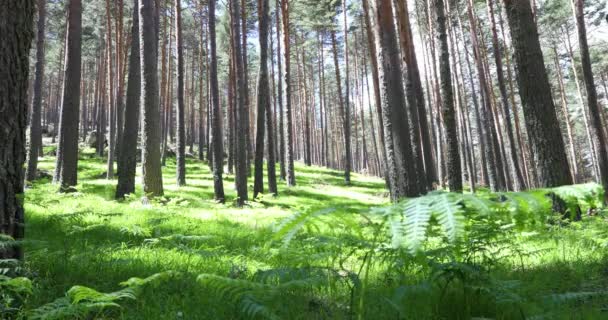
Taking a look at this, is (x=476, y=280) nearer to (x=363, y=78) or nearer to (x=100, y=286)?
(x=100, y=286)

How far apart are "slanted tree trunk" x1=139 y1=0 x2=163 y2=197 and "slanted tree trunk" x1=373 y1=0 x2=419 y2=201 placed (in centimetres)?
592

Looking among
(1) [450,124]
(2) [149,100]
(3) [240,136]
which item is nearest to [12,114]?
(2) [149,100]

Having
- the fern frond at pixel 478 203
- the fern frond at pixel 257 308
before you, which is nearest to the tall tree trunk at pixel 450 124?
the fern frond at pixel 257 308

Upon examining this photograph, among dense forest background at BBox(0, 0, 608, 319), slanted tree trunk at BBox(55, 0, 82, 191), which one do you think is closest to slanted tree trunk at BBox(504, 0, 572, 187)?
dense forest background at BBox(0, 0, 608, 319)

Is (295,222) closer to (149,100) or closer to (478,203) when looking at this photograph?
(478,203)

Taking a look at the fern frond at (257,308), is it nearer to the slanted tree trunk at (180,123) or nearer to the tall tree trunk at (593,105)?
the slanted tree trunk at (180,123)

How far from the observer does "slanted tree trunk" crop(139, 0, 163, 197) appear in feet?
32.1

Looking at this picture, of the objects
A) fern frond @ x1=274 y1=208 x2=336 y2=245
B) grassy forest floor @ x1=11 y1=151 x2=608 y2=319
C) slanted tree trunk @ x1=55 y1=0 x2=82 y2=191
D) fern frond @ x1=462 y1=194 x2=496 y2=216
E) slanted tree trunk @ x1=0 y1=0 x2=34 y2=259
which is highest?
slanted tree trunk @ x1=55 y1=0 x2=82 y2=191

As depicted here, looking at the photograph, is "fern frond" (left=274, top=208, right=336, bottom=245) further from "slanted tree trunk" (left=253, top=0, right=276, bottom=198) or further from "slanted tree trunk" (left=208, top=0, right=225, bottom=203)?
"slanted tree trunk" (left=253, top=0, right=276, bottom=198)

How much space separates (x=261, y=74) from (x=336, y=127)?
40.1m

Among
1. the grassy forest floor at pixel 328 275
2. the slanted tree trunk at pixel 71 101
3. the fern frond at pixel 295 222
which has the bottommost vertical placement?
the grassy forest floor at pixel 328 275

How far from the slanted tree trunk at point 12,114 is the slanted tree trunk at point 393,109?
620 centimetres

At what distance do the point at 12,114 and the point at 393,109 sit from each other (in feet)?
21.4

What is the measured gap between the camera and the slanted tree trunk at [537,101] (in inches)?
249
